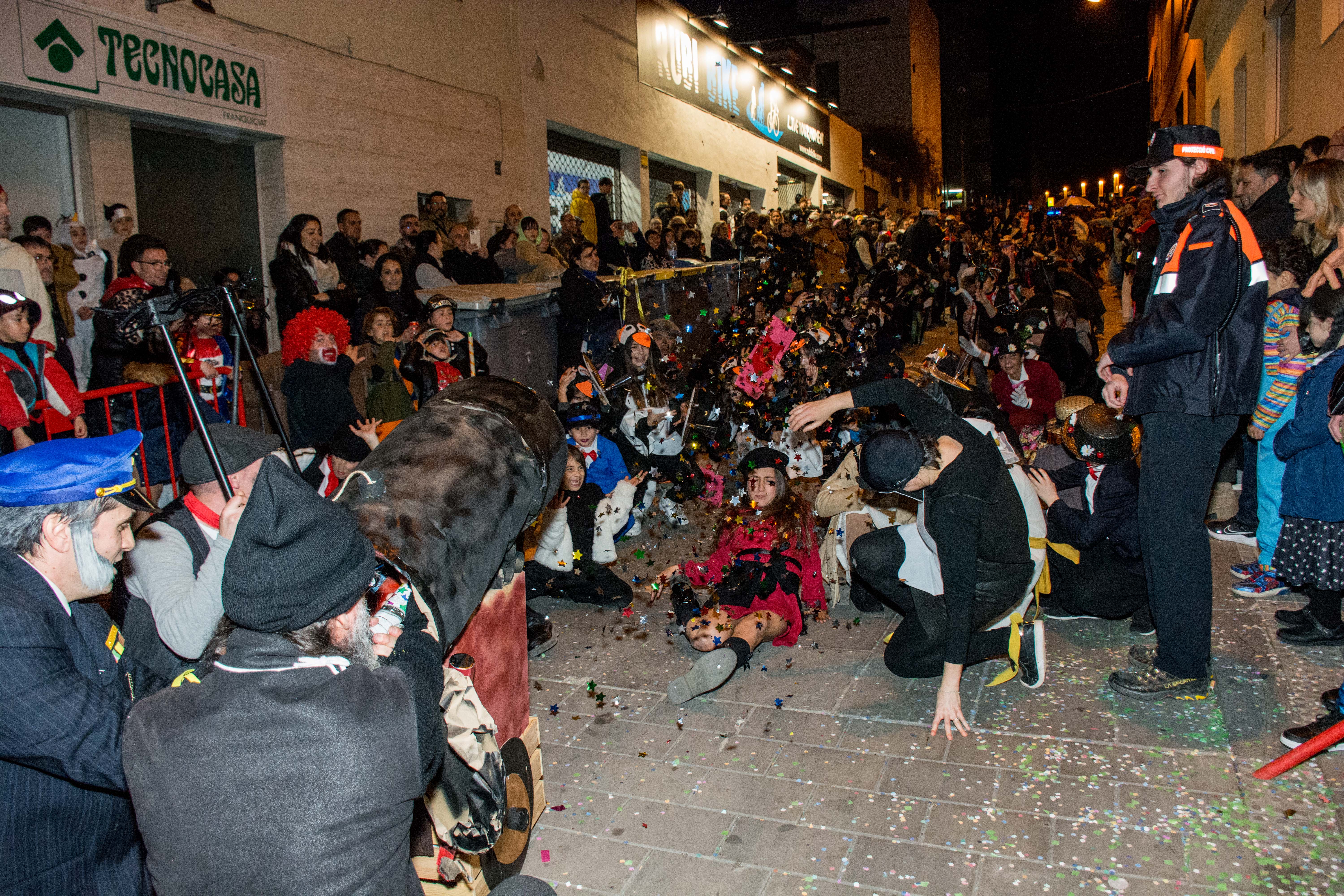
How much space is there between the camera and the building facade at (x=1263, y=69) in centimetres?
845

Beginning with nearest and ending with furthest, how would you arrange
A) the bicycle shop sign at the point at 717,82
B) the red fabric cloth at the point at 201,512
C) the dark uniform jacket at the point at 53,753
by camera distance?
the dark uniform jacket at the point at 53,753 < the red fabric cloth at the point at 201,512 < the bicycle shop sign at the point at 717,82

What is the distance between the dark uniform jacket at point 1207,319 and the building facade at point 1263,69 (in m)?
5.90

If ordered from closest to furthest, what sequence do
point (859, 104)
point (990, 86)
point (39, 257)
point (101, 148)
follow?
point (39, 257)
point (101, 148)
point (859, 104)
point (990, 86)

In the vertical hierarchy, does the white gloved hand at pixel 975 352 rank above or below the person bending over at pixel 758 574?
above

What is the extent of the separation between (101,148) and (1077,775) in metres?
8.47

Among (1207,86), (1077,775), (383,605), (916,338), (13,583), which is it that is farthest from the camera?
(1207,86)

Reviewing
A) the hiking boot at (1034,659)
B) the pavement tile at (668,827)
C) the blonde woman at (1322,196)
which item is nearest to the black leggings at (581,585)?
the pavement tile at (668,827)

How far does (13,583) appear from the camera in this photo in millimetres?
2027

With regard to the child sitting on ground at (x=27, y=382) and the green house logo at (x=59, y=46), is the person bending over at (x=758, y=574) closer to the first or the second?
the child sitting on ground at (x=27, y=382)

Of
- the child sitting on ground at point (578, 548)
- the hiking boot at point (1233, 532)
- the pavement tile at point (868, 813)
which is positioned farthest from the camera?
the hiking boot at point (1233, 532)

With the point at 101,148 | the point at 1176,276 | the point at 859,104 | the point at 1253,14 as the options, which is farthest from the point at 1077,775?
the point at 859,104

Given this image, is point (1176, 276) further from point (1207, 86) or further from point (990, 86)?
point (990, 86)

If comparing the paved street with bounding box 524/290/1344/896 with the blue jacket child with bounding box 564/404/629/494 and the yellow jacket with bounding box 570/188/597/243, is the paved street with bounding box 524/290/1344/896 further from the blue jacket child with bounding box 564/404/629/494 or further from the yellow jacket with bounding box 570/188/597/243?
the yellow jacket with bounding box 570/188/597/243

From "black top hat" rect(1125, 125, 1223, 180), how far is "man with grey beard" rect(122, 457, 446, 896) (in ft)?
10.9
